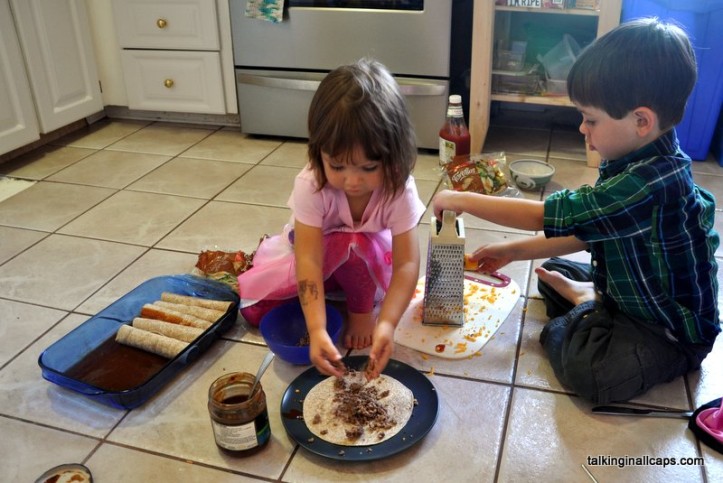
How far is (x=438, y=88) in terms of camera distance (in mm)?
2061

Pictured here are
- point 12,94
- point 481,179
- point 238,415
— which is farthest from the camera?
point 12,94

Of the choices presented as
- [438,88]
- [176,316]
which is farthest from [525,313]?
[438,88]

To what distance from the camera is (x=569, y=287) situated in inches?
50.3

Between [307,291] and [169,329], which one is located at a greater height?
[307,291]

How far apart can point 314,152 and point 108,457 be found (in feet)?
1.89

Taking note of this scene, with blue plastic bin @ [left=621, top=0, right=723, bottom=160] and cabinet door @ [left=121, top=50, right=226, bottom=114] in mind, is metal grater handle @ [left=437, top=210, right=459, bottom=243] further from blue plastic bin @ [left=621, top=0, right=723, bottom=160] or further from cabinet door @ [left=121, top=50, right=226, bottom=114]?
cabinet door @ [left=121, top=50, right=226, bottom=114]

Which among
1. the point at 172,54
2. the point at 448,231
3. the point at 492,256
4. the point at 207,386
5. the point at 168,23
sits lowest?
the point at 207,386

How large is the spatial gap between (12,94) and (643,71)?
6.28 ft

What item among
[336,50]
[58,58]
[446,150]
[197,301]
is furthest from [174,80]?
[197,301]

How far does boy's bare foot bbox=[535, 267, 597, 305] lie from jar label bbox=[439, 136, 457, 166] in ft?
2.43

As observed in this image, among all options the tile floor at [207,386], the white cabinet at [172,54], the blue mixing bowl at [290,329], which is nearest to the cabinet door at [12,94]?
the tile floor at [207,386]

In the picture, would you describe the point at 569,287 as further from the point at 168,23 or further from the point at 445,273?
the point at 168,23

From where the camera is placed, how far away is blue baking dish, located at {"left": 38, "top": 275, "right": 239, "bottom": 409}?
3.58 ft

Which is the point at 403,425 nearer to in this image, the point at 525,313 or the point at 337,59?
the point at 525,313
